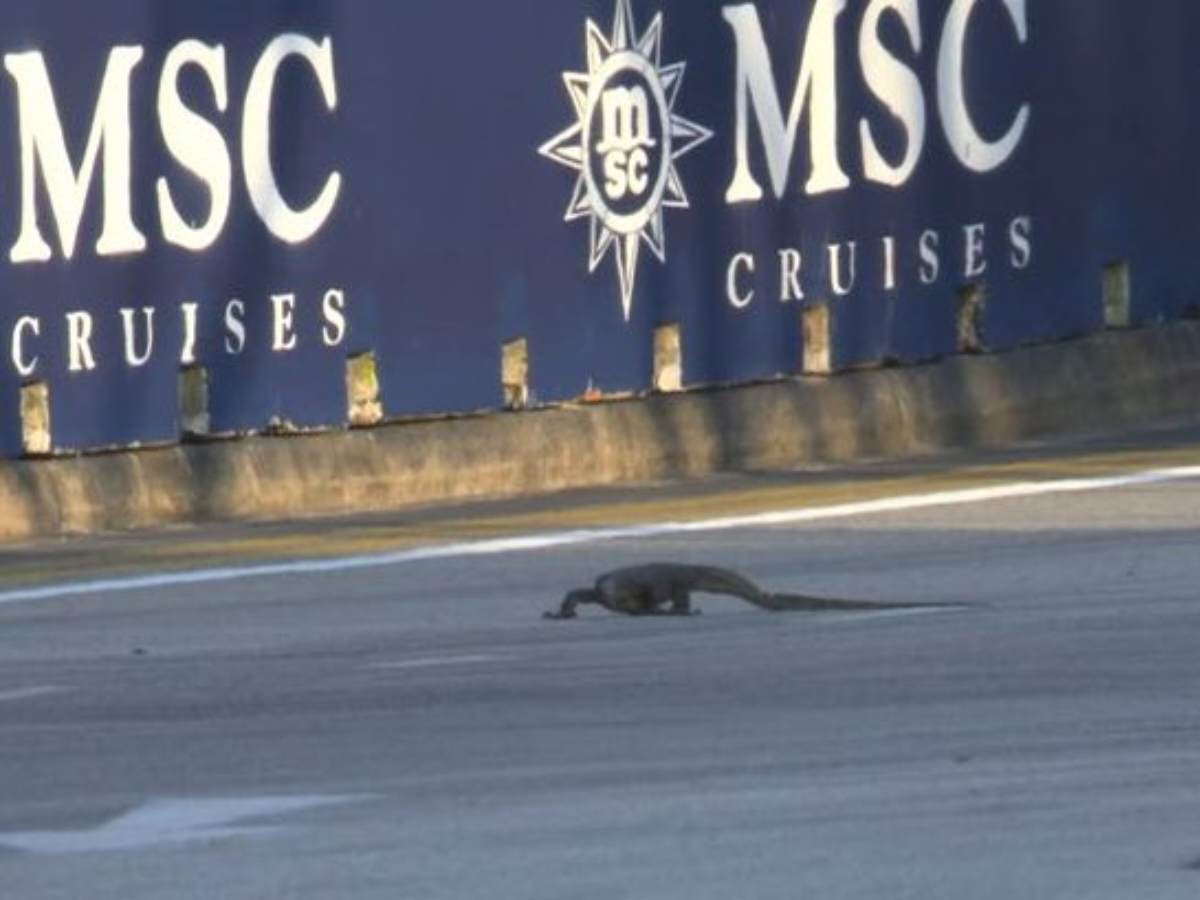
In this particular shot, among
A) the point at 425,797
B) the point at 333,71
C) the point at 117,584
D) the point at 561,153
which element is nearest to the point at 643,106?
the point at 561,153

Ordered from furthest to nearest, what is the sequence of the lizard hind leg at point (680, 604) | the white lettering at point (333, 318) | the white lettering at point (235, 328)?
1. the white lettering at point (333, 318)
2. the white lettering at point (235, 328)
3. the lizard hind leg at point (680, 604)

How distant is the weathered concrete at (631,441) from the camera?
1638cm

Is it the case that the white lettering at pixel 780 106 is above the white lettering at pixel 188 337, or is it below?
above

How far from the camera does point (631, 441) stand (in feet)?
59.4

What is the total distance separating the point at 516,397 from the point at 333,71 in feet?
5.11

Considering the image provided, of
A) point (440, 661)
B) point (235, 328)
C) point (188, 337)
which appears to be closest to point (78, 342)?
point (188, 337)

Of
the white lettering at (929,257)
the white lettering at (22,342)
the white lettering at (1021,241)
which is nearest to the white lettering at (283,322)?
the white lettering at (22,342)

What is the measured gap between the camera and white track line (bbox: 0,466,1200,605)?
14867 millimetres

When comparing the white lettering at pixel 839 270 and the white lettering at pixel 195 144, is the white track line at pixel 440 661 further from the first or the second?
the white lettering at pixel 839 270

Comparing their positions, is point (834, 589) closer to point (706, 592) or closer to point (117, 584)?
point (706, 592)

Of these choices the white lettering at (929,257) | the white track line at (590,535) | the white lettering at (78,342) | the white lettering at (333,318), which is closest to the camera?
the white track line at (590,535)

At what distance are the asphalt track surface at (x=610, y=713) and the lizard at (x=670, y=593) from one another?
8cm

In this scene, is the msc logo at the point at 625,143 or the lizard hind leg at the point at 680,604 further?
the msc logo at the point at 625,143

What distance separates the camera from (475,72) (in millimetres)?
17719
